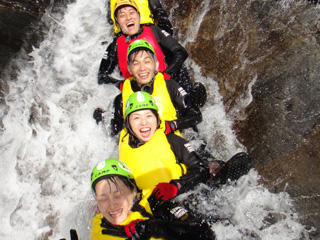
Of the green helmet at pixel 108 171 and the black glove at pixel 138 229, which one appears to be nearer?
the black glove at pixel 138 229

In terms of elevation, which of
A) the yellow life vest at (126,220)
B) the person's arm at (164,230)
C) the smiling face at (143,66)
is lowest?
the person's arm at (164,230)

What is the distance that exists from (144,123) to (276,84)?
1898 mm

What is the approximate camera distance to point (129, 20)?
5.16 m

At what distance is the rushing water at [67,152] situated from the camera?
355 cm

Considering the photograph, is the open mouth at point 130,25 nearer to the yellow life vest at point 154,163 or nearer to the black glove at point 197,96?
the black glove at point 197,96

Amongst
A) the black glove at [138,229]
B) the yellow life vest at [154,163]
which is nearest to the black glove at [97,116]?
the yellow life vest at [154,163]

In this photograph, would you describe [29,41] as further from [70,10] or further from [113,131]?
[113,131]

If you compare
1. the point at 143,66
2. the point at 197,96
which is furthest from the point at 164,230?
the point at 143,66

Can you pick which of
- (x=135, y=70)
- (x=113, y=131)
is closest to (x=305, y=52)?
(x=135, y=70)

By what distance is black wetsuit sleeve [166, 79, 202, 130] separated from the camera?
4.16 meters

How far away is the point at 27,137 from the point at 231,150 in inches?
151

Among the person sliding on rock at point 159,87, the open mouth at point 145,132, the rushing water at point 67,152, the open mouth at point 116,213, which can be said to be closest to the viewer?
the open mouth at point 116,213

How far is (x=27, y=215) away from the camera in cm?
452

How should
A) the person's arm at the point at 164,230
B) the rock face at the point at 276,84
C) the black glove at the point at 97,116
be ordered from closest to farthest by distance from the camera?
the person's arm at the point at 164,230 → the rock face at the point at 276,84 → the black glove at the point at 97,116
